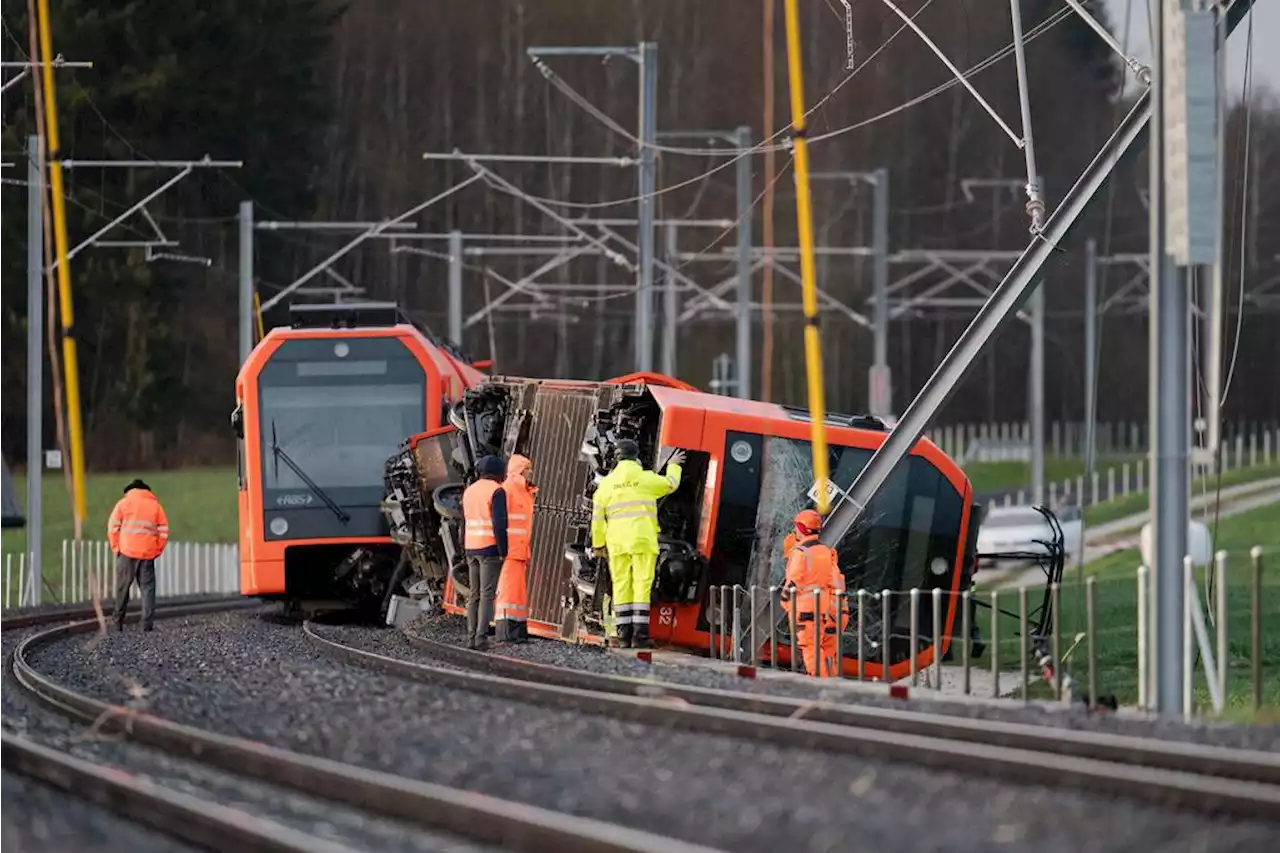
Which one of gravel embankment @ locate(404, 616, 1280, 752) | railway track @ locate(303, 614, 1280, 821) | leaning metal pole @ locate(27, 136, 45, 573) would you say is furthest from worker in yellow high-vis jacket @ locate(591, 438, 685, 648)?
leaning metal pole @ locate(27, 136, 45, 573)

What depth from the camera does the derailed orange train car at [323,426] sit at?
26.8m

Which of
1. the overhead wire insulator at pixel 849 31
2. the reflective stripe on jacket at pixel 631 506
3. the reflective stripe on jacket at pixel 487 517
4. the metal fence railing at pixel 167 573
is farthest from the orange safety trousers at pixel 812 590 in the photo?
the metal fence railing at pixel 167 573

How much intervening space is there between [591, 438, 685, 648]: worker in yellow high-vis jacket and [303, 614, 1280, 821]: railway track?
231cm

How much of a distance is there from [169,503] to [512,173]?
29834 millimetres

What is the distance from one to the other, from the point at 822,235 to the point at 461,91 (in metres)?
15.3

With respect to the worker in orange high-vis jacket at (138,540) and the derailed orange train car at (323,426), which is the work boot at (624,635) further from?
the derailed orange train car at (323,426)

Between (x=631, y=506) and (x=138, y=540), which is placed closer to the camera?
(x=631, y=506)

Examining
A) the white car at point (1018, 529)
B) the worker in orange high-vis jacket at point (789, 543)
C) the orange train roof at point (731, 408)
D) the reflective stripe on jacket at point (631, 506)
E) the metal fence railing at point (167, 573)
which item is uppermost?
the orange train roof at point (731, 408)

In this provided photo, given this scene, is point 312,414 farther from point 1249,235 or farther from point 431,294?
point 431,294

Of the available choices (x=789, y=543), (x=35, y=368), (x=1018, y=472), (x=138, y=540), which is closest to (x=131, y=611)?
(x=35, y=368)

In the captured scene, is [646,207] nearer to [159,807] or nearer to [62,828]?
[159,807]

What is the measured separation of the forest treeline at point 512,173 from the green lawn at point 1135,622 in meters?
17.7

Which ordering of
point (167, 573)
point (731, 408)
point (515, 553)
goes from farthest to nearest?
point (167, 573) → point (731, 408) → point (515, 553)

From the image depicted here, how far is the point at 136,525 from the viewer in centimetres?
2502
